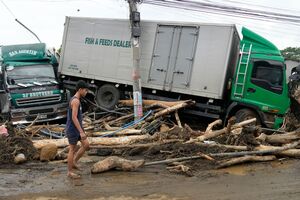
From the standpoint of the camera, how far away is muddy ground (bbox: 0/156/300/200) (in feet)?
22.5

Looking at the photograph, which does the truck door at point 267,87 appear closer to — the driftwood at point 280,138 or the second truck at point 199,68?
the second truck at point 199,68

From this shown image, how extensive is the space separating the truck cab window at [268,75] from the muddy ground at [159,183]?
15.2 feet

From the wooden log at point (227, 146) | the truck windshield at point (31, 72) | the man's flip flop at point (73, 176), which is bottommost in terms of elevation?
the man's flip flop at point (73, 176)

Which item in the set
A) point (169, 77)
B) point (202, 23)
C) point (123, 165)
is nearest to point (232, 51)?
point (202, 23)

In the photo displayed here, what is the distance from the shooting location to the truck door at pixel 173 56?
14367mm

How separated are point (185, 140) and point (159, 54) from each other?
529 cm

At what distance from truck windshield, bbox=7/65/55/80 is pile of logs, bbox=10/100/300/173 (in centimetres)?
325

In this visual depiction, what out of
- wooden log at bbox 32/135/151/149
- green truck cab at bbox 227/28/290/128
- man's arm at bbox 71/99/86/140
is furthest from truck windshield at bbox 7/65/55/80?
man's arm at bbox 71/99/86/140

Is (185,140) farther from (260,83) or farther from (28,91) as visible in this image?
(28,91)

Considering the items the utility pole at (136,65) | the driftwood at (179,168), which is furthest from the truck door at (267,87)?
the driftwood at (179,168)

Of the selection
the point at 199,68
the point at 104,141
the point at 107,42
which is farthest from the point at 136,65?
the point at 104,141

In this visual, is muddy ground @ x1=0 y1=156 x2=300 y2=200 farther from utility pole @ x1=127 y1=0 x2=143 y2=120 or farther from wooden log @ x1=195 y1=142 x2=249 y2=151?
utility pole @ x1=127 y1=0 x2=143 y2=120

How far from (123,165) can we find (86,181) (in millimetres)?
878

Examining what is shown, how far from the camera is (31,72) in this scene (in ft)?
53.8
